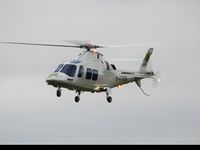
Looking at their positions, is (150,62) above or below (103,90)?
above

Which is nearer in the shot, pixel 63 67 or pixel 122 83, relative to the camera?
pixel 63 67

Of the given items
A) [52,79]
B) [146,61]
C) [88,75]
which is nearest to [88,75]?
[88,75]

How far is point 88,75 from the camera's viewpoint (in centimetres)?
4041

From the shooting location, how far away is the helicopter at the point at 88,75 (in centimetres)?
3803

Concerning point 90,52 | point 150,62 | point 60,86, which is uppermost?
point 150,62

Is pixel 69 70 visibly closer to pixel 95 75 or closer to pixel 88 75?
pixel 88 75

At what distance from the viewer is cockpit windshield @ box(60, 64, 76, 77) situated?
38.9 meters

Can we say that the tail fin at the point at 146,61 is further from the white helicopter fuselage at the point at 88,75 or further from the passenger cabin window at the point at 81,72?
the passenger cabin window at the point at 81,72
